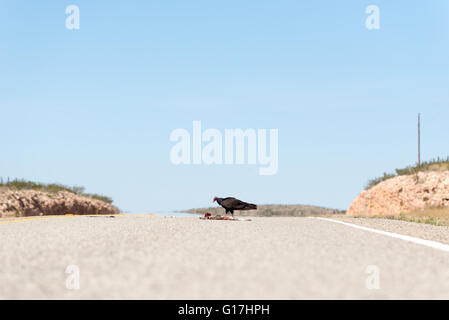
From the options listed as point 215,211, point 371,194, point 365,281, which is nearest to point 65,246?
point 365,281

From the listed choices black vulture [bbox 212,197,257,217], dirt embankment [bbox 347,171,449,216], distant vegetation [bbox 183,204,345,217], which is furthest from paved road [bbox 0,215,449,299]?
distant vegetation [bbox 183,204,345,217]

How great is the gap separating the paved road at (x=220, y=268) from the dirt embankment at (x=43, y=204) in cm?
1455

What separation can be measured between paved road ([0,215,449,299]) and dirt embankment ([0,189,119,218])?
1455 cm

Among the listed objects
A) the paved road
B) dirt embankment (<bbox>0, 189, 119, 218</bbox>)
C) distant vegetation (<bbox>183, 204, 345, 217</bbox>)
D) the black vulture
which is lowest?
distant vegetation (<bbox>183, 204, 345, 217</bbox>)

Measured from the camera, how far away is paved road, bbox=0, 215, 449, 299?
515 centimetres

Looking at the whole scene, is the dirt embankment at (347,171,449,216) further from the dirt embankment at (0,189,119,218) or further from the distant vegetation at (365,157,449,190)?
the dirt embankment at (0,189,119,218)

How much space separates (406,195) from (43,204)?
63.3ft

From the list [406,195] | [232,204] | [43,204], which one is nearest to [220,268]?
[232,204]

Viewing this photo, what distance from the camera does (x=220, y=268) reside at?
6.48 metres

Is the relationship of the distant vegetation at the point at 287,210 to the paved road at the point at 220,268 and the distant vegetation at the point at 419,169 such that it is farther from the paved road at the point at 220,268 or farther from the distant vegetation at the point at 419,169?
the paved road at the point at 220,268

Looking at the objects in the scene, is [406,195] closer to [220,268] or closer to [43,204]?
[43,204]

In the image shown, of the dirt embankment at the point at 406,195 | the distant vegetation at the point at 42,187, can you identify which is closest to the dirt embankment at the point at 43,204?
the distant vegetation at the point at 42,187

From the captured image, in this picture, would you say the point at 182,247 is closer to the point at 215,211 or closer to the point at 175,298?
the point at 175,298
